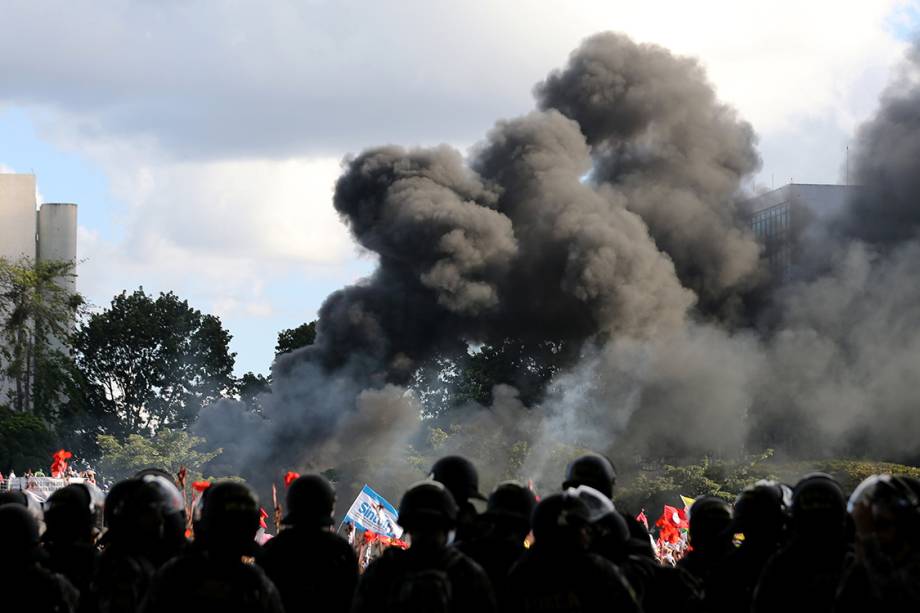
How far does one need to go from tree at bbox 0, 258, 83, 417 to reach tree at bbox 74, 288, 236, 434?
3504mm

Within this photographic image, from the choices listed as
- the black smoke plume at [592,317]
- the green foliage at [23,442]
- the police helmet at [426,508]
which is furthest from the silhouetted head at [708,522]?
the green foliage at [23,442]

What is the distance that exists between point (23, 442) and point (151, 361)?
39.7ft

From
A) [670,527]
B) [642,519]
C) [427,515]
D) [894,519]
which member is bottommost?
[894,519]

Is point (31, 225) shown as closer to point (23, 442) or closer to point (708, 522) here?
point (23, 442)

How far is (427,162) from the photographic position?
49.5 m

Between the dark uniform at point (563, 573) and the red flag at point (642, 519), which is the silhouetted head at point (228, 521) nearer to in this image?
the dark uniform at point (563, 573)

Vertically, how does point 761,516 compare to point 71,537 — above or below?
below

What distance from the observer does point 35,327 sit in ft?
184

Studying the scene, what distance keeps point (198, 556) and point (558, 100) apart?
48.0m

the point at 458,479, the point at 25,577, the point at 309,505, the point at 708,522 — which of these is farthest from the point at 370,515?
the point at 25,577

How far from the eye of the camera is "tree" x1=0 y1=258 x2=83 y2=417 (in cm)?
5503

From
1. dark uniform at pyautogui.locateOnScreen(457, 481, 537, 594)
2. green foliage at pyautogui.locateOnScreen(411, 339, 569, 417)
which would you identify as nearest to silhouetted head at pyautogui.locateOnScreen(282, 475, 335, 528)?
dark uniform at pyautogui.locateOnScreen(457, 481, 537, 594)

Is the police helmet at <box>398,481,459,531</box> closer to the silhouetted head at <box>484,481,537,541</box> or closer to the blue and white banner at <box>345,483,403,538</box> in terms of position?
the silhouetted head at <box>484,481,537,541</box>

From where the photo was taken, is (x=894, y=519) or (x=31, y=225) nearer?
(x=894, y=519)
